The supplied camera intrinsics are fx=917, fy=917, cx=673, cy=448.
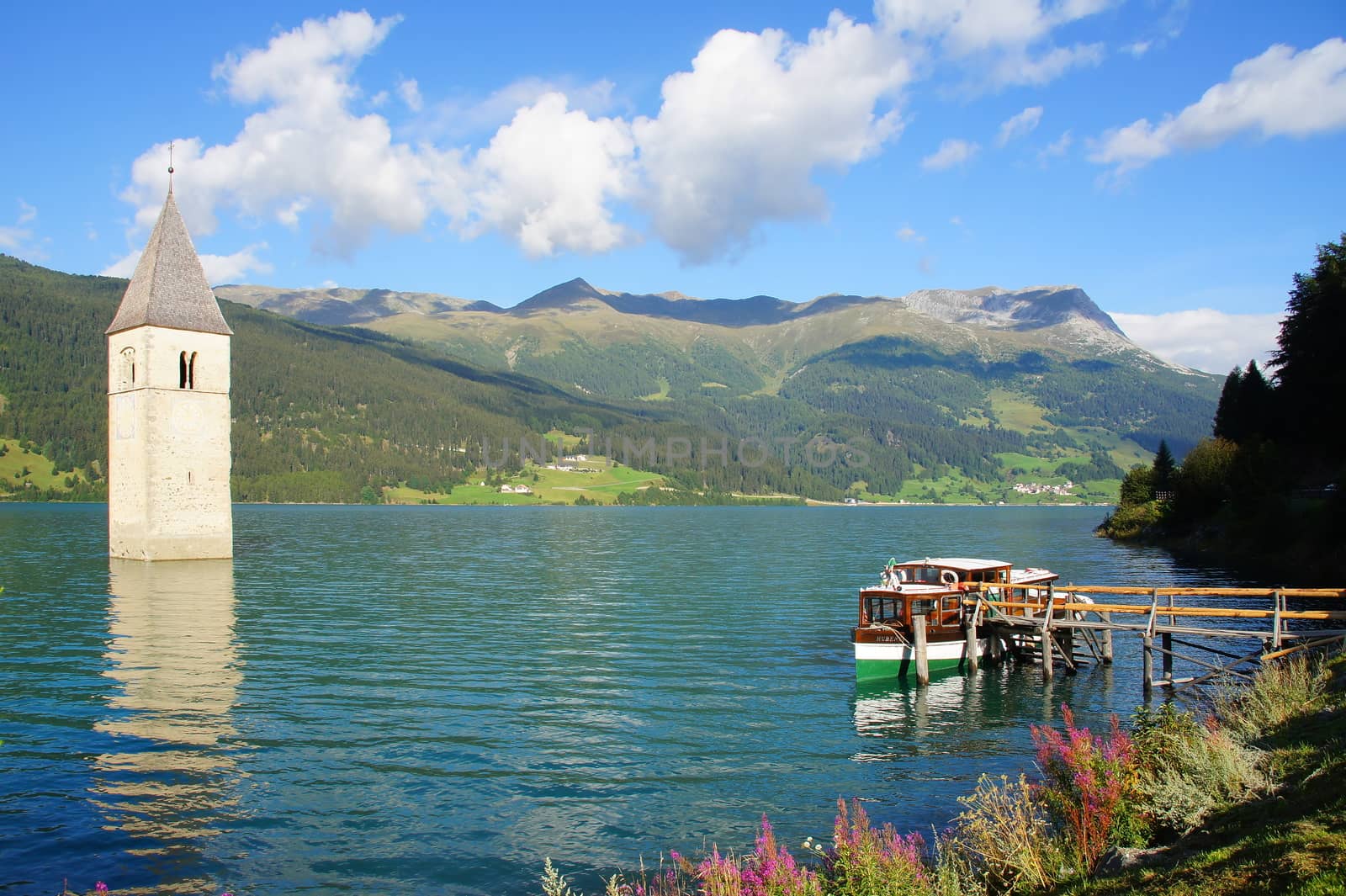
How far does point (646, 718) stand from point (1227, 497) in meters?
77.5

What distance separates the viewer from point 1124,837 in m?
12.9

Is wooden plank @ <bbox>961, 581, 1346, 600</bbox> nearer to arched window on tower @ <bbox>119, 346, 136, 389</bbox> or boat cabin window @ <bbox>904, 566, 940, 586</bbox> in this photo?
boat cabin window @ <bbox>904, 566, 940, 586</bbox>

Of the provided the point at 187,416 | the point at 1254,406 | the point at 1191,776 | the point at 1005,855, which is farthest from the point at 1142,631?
the point at 1254,406

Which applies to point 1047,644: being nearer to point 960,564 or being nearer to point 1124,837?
point 960,564

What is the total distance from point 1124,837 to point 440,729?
16.5 m

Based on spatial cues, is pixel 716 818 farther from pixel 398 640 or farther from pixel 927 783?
pixel 398 640

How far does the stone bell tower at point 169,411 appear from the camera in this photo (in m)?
57.8

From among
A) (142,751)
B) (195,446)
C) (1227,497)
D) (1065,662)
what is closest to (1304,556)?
(1227,497)

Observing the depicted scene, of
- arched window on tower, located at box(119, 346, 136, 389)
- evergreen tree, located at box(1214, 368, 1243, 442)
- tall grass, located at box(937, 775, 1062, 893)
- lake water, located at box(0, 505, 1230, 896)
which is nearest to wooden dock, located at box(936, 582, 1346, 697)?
lake water, located at box(0, 505, 1230, 896)

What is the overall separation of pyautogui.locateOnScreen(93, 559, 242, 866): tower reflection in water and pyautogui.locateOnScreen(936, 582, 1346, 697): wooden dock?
21665mm

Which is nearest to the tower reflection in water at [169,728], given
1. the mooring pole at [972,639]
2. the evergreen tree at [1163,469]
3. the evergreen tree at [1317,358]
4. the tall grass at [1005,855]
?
the tall grass at [1005,855]

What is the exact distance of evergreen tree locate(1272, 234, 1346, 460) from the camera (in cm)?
6750

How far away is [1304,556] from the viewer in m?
59.3

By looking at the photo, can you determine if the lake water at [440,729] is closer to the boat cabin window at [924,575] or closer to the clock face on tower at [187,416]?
the boat cabin window at [924,575]
